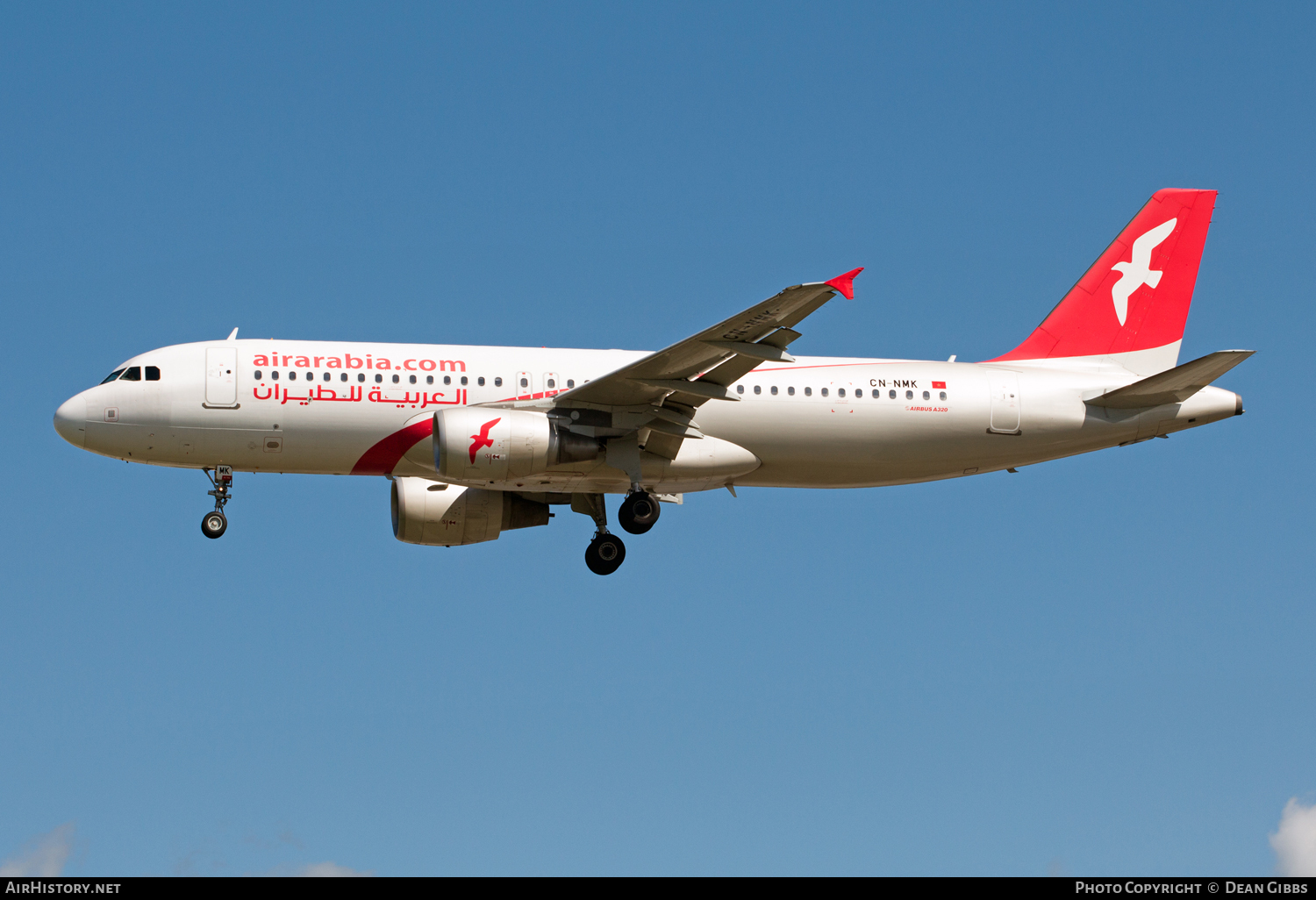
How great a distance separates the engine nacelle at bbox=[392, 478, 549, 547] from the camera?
3766 cm

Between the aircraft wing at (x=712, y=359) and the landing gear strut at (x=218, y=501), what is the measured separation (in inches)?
286

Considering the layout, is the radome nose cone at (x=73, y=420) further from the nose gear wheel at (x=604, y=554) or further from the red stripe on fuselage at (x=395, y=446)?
the nose gear wheel at (x=604, y=554)

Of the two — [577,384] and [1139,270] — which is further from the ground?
[1139,270]

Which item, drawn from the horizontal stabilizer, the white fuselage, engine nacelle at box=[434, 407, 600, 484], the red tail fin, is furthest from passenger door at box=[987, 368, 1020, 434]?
engine nacelle at box=[434, 407, 600, 484]

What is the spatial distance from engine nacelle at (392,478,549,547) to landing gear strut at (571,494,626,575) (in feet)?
6.58

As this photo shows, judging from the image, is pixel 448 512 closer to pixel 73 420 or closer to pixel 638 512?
pixel 638 512

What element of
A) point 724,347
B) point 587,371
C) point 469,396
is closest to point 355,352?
point 469,396

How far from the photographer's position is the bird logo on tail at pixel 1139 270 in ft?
130

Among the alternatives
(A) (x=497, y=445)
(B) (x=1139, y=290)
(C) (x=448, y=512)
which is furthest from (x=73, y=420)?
(B) (x=1139, y=290)

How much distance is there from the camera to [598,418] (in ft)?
111

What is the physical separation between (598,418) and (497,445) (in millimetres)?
2490

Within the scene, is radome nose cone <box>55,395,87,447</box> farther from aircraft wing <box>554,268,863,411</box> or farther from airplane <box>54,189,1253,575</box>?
aircraft wing <box>554,268,863,411</box>

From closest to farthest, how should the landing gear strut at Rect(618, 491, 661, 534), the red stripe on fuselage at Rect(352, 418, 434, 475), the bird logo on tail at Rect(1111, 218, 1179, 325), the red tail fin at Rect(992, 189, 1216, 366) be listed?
1. the red stripe on fuselage at Rect(352, 418, 434, 475)
2. the landing gear strut at Rect(618, 491, 661, 534)
3. the red tail fin at Rect(992, 189, 1216, 366)
4. the bird logo on tail at Rect(1111, 218, 1179, 325)
